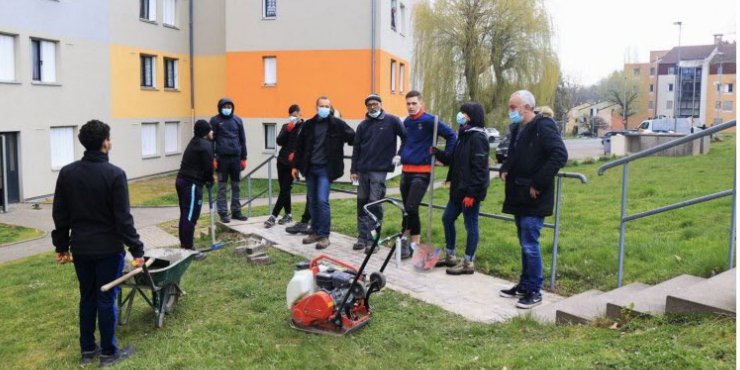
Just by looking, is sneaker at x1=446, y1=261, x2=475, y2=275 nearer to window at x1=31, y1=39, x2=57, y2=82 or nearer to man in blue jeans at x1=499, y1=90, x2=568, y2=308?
man in blue jeans at x1=499, y1=90, x2=568, y2=308

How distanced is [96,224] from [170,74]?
23.7 metres

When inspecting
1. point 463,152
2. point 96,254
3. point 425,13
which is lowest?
point 96,254

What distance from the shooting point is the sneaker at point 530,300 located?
616cm

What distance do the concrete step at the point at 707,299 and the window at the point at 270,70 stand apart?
73.6 feet

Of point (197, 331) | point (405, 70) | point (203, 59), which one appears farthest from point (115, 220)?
point (405, 70)

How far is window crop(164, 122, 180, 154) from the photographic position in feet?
89.2

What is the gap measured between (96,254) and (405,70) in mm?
26504

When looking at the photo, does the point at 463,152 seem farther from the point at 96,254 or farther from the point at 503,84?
the point at 503,84

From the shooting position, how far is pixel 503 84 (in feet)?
104

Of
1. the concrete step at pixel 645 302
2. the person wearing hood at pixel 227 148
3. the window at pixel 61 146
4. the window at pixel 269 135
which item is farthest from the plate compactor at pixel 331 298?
the window at pixel 269 135

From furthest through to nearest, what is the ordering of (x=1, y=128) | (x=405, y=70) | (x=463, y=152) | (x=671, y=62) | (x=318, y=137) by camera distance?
(x=671, y=62), (x=405, y=70), (x=1, y=128), (x=318, y=137), (x=463, y=152)

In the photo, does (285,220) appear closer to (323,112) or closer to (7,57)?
(323,112)

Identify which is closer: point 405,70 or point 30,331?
point 30,331

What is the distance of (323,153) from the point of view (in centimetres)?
851
